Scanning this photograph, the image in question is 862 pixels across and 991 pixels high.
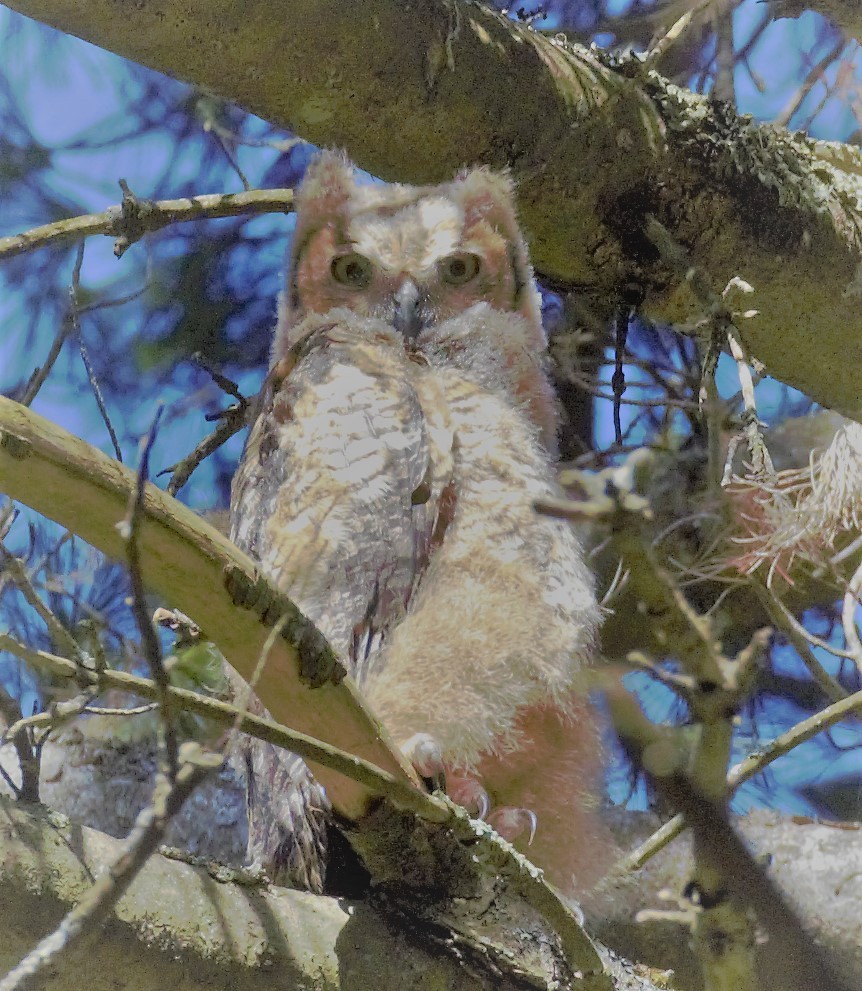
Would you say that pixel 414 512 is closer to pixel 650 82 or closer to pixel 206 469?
pixel 206 469

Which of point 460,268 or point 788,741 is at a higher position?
point 460,268

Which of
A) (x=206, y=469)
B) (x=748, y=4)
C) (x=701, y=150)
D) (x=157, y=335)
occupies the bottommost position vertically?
(x=206, y=469)

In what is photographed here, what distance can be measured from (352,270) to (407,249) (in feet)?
0.21

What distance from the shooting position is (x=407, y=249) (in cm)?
109

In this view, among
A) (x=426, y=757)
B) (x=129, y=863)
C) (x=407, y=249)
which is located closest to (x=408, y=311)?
(x=407, y=249)

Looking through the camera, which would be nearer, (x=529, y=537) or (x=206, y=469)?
(x=529, y=537)

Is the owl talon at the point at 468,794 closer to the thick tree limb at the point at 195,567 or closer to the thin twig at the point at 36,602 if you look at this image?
the thick tree limb at the point at 195,567

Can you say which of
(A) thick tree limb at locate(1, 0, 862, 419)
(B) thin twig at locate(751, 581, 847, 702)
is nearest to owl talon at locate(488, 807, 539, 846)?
(B) thin twig at locate(751, 581, 847, 702)

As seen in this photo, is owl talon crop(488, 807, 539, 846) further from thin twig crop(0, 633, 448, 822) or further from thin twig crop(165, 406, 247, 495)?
thin twig crop(165, 406, 247, 495)

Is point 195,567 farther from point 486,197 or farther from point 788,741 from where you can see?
point 486,197

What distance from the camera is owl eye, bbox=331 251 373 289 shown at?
1099mm

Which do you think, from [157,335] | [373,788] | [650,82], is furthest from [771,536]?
[157,335]

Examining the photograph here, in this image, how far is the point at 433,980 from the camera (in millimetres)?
800

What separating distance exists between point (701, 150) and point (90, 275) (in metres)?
0.73
